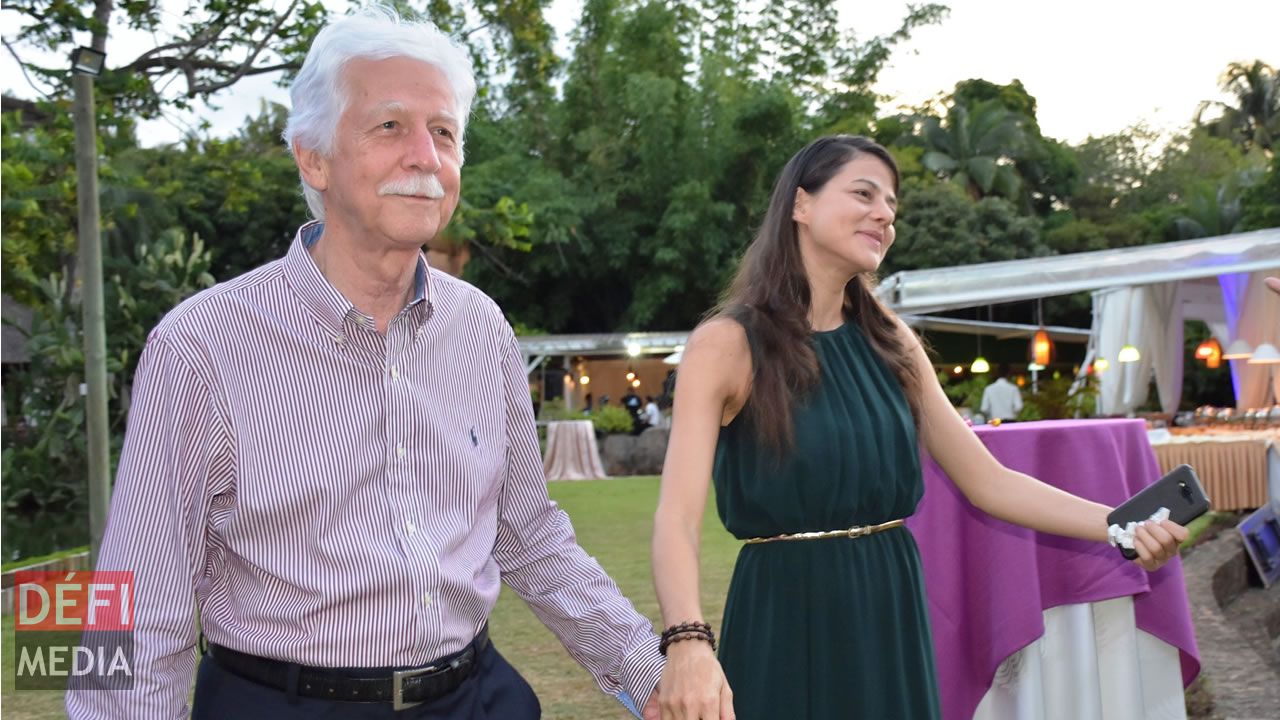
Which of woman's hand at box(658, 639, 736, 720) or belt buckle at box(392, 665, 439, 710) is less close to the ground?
belt buckle at box(392, 665, 439, 710)

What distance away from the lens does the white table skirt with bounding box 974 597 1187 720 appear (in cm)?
409

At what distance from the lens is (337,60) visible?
73.7 inches

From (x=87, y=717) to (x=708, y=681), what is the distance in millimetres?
906

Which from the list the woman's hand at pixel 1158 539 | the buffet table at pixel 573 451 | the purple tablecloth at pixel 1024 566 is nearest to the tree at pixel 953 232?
the buffet table at pixel 573 451

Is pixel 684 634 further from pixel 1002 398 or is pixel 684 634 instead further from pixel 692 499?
pixel 1002 398

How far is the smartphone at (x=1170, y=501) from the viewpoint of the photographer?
249 cm

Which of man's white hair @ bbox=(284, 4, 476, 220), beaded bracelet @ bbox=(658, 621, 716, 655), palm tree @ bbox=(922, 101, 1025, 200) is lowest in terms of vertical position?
beaded bracelet @ bbox=(658, 621, 716, 655)

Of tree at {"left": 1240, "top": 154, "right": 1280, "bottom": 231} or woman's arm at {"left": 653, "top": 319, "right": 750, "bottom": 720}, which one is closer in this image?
woman's arm at {"left": 653, "top": 319, "right": 750, "bottom": 720}

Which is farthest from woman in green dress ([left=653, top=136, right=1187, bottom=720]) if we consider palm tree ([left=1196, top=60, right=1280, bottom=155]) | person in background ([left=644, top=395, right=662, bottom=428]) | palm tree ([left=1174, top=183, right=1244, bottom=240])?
palm tree ([left=1196, top=60, right=1280, bottom=155])

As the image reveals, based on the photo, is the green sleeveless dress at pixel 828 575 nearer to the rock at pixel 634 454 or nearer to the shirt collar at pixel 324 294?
the shirt collar at pixel 324 294

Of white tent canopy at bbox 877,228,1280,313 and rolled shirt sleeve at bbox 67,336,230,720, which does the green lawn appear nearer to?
white tent canopy at bbox 877,228,1280,313

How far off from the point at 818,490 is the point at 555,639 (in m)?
5.35

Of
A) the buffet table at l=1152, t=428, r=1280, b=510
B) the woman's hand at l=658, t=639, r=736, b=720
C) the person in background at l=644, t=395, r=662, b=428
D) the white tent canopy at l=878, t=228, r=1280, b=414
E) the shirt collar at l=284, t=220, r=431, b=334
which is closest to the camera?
the shirt collar at l=284, t=220, r=431, b=334

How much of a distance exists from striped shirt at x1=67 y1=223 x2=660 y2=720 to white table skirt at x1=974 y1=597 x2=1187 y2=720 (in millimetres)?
2708
